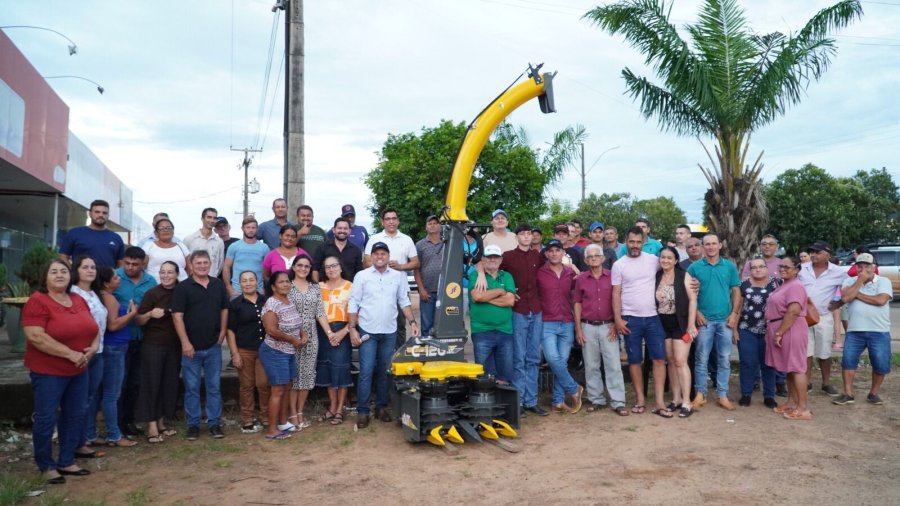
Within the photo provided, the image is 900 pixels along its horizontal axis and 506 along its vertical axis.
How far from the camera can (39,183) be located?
46.7 ft

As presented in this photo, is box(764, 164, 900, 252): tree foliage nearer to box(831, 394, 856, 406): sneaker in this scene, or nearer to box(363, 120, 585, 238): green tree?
box(363, 120, 585, 238): green tree

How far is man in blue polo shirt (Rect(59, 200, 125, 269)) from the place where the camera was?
6.39 m

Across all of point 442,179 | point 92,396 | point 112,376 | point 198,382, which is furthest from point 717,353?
point 442,179

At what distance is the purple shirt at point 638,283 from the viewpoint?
7.04 metres

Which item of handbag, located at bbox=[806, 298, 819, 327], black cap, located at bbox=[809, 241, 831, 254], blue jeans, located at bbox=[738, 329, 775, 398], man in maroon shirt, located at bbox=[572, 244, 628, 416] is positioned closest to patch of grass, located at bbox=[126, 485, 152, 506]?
man in maroon shirt, located at bbox=[572, 244, 628, 416]

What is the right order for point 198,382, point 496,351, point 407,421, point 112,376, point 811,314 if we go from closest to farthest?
point 112,376 < point 407,421 < point 198,382 < point 496,351 < point 811,314

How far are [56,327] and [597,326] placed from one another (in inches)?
204

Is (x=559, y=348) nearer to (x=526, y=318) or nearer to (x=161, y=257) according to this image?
(x=526, y=318)

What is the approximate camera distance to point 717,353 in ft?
24.2

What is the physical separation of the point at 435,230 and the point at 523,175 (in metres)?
12.2

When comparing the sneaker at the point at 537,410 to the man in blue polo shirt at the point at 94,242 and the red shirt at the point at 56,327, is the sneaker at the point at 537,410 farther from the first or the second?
the man in blue polo shirt at the point at 94,242

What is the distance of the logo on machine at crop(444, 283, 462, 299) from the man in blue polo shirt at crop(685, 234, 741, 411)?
103 inches

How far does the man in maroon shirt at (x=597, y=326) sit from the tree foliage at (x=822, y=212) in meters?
25.6

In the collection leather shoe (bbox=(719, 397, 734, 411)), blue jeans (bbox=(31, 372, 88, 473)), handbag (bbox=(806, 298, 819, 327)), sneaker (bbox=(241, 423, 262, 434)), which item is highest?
handbag (bbox=(806, 298, 819, 327))
